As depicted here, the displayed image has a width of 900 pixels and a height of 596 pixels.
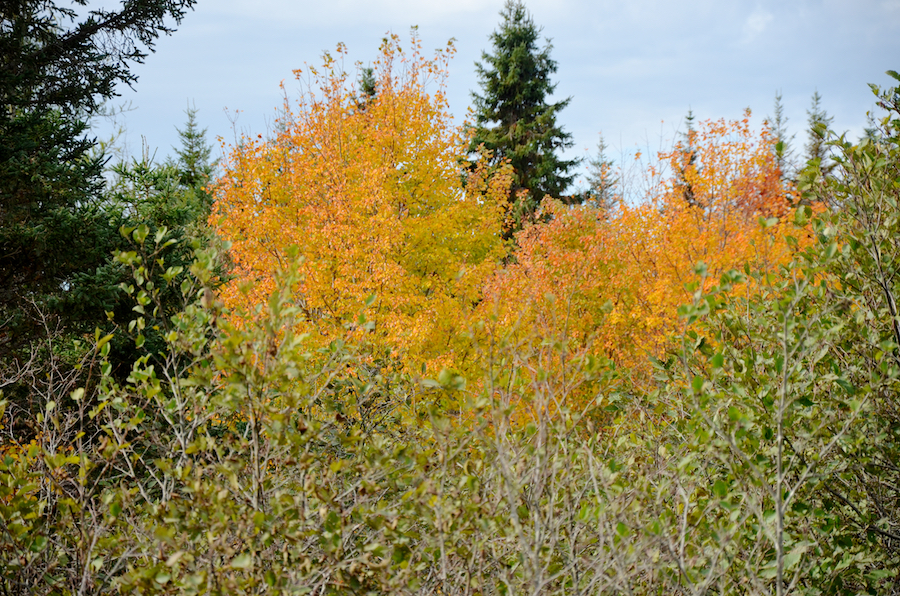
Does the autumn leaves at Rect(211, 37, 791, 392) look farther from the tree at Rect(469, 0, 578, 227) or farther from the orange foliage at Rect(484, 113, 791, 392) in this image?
the tree at Rect(469, 0, 578, 227)

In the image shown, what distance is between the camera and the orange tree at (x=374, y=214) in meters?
9.13

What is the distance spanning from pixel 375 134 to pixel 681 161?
7.10 meters

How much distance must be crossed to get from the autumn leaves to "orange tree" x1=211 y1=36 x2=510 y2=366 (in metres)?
0.03

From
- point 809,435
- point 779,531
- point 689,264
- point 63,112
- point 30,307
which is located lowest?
point 779,531

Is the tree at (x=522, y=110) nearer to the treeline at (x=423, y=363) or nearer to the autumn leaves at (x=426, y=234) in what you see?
the treeline at (x=423, y=363)

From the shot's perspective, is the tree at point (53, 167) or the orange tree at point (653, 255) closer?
the tree at point (53, 167)

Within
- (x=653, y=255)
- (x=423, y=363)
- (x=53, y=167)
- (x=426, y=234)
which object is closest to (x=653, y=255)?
(x=653, y=255)

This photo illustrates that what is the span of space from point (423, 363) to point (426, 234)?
394 cm

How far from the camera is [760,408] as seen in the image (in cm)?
314

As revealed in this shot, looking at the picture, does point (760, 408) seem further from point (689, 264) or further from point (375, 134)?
point (375, 134)

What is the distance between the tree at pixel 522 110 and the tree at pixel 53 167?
14525 mm

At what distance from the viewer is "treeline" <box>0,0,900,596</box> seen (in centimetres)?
244

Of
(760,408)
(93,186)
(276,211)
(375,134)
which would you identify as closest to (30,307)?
(93,186)

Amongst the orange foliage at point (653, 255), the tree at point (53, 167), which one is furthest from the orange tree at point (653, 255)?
the tree at point (53, 167)
